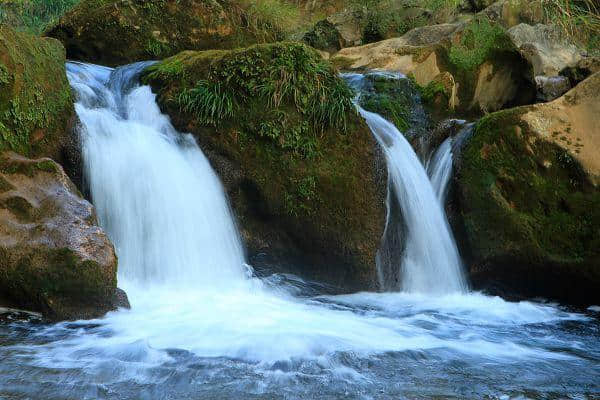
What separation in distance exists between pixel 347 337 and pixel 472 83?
314 inches

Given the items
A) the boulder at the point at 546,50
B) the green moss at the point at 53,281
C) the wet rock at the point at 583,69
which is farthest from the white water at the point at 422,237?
the boulder at the point at 546,50

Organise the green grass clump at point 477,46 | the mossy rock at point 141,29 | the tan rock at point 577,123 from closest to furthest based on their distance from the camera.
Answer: the tan rock at point 577,123 → the mossy rock at point 141,29 → the green grass clump at point 477,46

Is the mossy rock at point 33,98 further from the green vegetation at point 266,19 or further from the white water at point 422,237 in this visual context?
the green vegetation at point 266,19

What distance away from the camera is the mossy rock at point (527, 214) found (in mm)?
7574

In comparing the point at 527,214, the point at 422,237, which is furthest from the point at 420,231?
the point at 527,214

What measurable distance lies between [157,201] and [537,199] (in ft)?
15.1

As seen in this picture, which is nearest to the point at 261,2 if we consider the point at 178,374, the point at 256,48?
the point at 256,48

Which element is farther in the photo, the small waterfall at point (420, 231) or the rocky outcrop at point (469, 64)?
the rocky outcrop at point (469, 64)

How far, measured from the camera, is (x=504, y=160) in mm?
7996

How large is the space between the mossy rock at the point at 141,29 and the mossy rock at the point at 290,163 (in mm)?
4047

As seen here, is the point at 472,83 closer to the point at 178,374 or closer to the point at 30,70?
the point at 30,70

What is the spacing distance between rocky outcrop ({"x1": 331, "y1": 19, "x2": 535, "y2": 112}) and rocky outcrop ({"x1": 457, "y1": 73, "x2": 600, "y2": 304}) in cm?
296

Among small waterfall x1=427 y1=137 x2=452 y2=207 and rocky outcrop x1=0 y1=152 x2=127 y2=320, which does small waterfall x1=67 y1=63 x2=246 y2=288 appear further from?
small waterfall x1=427 y1=137 x2=452 y2=207

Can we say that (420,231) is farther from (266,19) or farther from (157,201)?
(266,19)
